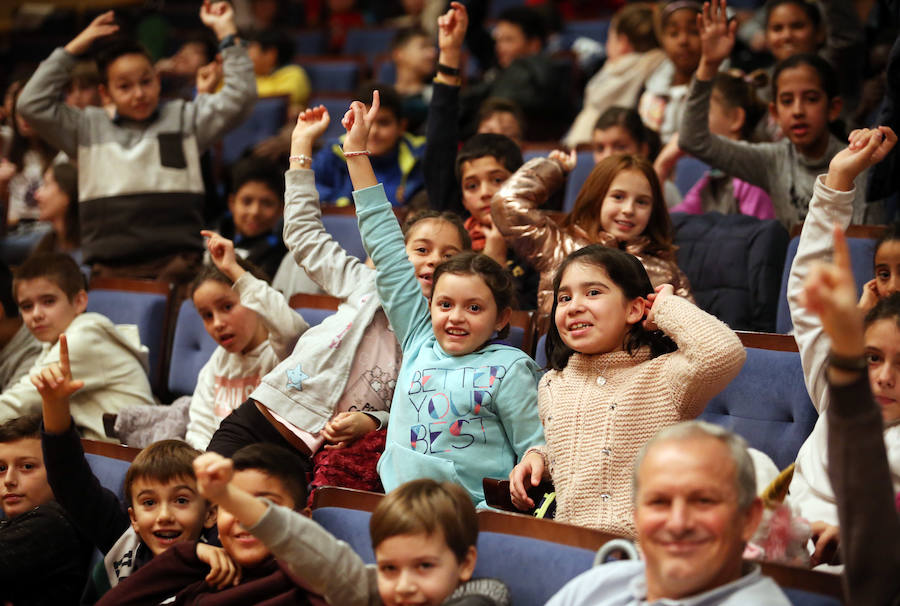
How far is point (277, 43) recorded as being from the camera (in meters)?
5.97

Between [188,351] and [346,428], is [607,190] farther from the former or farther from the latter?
[188,351]

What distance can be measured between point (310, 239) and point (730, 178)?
1520 millimetres

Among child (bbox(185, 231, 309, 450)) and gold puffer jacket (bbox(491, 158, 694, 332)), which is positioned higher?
gold puffer jacket (bbox(491, 158, 694, 332))

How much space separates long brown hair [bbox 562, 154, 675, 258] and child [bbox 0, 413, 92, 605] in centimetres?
146

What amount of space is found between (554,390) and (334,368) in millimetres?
643

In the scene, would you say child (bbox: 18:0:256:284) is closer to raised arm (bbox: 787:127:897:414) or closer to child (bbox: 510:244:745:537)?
child (bbox: 510:244:745:537)

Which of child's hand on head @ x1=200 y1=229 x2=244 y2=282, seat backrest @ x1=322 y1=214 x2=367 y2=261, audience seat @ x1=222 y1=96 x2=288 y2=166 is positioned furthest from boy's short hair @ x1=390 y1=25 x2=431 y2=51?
child's hand on head @ x1=200 y1=229 x2=244 y2=282

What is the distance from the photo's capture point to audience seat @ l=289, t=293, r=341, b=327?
9.84 ft

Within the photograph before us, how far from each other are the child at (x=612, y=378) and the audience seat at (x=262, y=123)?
363 centimetres

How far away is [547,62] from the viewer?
15.9 feet

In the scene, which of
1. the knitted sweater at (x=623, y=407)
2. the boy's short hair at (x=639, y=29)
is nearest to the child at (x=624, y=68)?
the boy's short hair at (x=639, y=29)

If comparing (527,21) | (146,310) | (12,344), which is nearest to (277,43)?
(527,21)

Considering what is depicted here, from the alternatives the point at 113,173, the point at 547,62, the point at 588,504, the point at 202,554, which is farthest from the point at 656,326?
the point at 547,62

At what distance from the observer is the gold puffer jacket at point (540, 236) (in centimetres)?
282
